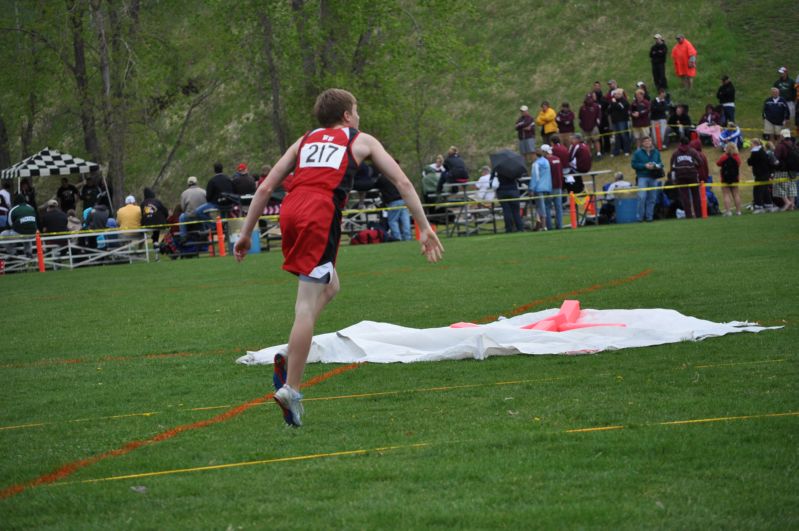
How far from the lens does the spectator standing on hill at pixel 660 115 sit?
3525 centimetres

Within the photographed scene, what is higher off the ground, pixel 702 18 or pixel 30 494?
pixel 702 18

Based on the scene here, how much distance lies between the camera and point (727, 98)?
3559 centimetres

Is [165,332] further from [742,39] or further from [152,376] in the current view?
[742,39]

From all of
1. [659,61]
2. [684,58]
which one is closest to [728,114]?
[659,61]

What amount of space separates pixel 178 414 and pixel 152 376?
1.94 m

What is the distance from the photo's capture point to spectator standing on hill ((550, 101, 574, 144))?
3609cm

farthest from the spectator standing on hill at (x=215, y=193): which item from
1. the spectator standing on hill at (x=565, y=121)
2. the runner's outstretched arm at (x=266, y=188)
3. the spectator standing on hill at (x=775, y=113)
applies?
the runner's outstretched arm at (x=266, y=188)

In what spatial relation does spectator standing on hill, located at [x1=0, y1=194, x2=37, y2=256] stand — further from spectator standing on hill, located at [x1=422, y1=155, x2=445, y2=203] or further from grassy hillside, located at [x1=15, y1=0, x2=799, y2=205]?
grassy hillside, located at [x1=15, y1=0, x2=799, y2=205]

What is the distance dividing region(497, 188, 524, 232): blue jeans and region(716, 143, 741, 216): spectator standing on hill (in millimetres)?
→ 4929

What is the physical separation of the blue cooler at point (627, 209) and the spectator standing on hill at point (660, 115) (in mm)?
6961

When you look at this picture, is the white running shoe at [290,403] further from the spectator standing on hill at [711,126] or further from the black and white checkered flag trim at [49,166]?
the black and white checkered flag trim at [49,166]

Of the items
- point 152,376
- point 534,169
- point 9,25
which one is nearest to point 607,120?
point 534,169

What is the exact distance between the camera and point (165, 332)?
1223 centimetres

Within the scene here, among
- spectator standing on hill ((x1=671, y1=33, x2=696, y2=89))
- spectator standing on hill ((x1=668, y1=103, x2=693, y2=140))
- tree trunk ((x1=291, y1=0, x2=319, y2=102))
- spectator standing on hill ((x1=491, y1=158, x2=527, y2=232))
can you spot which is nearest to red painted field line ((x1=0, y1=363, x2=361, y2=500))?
spectator standing on hill ((x1=491, y1=158, x2=527, y2=232))
